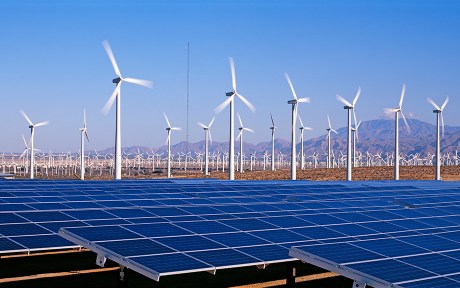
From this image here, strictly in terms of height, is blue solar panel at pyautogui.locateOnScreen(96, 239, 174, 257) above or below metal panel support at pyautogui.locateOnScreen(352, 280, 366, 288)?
above

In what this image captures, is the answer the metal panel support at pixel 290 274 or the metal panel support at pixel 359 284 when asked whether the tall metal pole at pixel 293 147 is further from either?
the metal panel support at pixel 359 284

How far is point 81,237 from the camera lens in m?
18.5

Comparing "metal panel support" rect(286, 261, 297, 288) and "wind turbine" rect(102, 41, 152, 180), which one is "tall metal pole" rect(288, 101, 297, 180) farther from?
"metal panel support" rect(286, 261, 297, 288)

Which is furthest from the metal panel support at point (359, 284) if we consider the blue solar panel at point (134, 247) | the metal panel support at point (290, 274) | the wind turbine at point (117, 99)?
the wind turbine at point (117, 99)

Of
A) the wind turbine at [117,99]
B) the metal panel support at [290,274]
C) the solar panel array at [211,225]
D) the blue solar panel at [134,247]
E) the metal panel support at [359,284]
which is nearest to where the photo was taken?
the metal panel support at [359,284]

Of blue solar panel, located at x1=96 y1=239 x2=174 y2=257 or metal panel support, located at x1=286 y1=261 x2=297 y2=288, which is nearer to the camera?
blue solar panel, located at x1=96 y1=239 x2=174 y2=257

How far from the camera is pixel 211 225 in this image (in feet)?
76.4

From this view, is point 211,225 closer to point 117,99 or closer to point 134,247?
point 134,247

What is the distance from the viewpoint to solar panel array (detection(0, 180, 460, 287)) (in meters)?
18.1

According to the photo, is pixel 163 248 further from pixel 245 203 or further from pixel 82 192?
pixel 82 192

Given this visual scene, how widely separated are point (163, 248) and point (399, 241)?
707 cm

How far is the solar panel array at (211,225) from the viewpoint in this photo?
59.5 ft

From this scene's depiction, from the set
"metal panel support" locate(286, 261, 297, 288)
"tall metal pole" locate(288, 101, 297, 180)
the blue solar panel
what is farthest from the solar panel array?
"tall metal pole" locate(288, 101, 297, 180)

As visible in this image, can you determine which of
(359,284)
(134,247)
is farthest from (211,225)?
(359,284)
